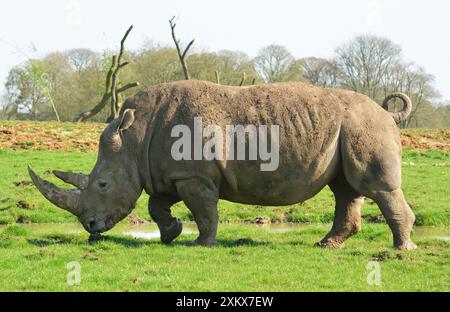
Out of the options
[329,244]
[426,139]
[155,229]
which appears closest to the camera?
[329,244]

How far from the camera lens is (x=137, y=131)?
1147 cm

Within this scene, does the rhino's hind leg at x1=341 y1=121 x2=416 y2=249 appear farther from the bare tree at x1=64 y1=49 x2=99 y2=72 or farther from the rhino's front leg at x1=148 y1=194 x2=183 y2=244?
the bare tree at x1=64 y1=49 x2=99 y2=72

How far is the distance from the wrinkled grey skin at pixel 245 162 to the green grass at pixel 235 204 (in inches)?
202

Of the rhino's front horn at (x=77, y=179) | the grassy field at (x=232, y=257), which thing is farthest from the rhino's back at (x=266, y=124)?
the rhino's front horn at (x=77, y=179)

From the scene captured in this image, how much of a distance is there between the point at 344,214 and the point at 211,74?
3662 centimetres

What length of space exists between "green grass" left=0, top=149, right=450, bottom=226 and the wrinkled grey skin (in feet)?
16.8

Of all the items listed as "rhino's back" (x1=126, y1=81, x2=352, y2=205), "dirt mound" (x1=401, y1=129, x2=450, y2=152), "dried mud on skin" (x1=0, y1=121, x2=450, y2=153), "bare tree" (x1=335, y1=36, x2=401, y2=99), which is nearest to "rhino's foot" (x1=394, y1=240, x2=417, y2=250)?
"rhino's back" (x1=126, y1=81, x2=352, y2=205)

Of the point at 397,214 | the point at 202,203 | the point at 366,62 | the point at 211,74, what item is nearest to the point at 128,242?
the point at 202,203

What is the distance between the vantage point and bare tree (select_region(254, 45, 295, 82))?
57.4m

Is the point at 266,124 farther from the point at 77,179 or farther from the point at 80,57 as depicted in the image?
the point at 80,57

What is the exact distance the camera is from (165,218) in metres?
11.8

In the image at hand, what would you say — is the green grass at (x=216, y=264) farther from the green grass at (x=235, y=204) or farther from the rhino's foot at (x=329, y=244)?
the green grass at (x=235, y=204)

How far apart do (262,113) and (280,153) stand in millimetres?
661

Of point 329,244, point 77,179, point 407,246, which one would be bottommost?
point 329,244
